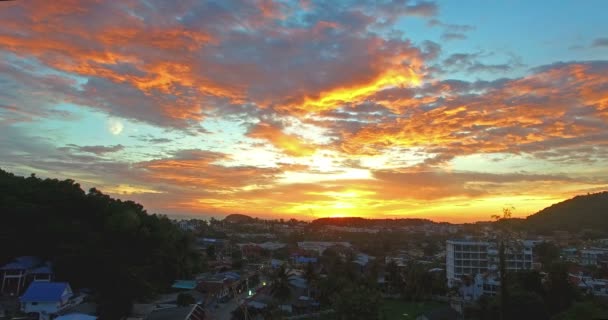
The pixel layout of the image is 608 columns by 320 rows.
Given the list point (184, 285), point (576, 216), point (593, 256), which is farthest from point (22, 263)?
point (576, 216)

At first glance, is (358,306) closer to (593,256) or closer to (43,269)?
(43,269)

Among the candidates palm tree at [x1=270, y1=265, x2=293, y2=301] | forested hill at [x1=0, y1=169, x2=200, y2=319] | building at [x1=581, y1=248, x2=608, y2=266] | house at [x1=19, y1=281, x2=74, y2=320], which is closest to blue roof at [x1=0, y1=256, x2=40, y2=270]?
forested hill at [x1=0, y1=169, x2=200, y2=319]

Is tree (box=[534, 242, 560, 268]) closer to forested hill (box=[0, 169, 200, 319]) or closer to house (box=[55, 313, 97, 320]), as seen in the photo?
forested hill (box=[0, 169, 200, 319])

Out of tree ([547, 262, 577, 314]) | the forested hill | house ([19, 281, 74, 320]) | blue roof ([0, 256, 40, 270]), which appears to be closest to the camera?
house ([19, 281, 74, 320])

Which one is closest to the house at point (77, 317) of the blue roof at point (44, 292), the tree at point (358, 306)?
the blue roof at point (44, 292)

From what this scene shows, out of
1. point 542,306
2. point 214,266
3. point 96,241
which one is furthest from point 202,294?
point 542,306

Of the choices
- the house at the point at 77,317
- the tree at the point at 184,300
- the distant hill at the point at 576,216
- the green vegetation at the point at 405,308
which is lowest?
the green vegetation at the point at 405,308

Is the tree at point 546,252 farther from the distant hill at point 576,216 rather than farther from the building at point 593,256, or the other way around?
the distant hill at point 576,216

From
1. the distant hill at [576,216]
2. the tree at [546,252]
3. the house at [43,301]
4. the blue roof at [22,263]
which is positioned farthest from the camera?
the distant hill at [576,216]
